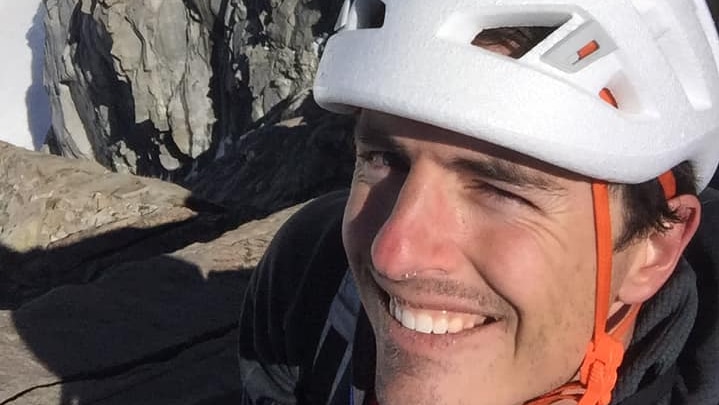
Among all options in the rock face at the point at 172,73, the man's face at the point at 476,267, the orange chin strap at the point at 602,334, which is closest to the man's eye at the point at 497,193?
the man's face at the point at 476,267

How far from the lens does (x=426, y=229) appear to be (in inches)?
71.1

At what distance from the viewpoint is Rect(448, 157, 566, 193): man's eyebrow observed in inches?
70.1

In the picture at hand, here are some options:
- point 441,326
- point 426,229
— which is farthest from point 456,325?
point 426,229

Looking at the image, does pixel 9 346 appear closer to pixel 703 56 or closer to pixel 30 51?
pixel 703 56

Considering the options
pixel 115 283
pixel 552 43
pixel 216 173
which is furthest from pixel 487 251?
pixel 216 173

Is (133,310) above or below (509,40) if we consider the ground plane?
below

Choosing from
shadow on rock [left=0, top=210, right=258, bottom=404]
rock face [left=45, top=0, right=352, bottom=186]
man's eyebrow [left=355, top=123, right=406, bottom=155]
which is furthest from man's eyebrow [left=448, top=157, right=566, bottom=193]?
rock face [left=45, top=0, right=352, bottom=186]

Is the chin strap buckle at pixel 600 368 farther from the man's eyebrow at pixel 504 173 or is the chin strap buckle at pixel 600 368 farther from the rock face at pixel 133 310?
the rock face at pixel 133 310

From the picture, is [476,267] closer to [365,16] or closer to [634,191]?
[634,191]

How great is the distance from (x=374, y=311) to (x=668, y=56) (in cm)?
62

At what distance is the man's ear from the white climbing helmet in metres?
0.13

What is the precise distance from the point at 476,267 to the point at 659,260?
0.37m

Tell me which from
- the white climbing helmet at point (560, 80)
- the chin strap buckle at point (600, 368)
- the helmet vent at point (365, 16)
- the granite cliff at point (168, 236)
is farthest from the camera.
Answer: the granite cliff at point (168, 236)

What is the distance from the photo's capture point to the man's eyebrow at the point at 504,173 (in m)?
1.78
